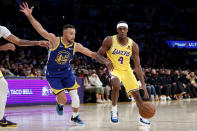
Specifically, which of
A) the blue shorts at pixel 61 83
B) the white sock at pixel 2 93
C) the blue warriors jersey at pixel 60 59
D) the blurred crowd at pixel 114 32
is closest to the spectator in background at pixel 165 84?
the blurred crowd at pixel 114 32

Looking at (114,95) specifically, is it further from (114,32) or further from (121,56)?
(114,32)

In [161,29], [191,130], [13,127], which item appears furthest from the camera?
[161,29]

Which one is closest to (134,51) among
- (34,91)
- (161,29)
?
(34,91)

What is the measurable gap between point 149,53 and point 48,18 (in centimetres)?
765

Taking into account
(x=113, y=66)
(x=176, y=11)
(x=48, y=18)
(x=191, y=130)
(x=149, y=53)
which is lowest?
(x=191, y=130)

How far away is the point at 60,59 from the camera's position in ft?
21.4

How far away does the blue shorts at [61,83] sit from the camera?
22.0ft

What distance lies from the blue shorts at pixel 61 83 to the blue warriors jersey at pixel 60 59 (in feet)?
0.25

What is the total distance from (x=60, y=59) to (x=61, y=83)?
22.0 inches

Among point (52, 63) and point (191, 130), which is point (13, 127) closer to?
point (52, 63)

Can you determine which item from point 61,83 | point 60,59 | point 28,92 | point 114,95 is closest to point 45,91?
point 28,92

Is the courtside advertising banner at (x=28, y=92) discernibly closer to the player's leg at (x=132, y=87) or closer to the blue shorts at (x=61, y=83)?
the blue shorts at (x=61, y=83)

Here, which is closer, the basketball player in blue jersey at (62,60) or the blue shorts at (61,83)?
the basketball player in blue jersey at (62,60)

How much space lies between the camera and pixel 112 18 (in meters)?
24.6
